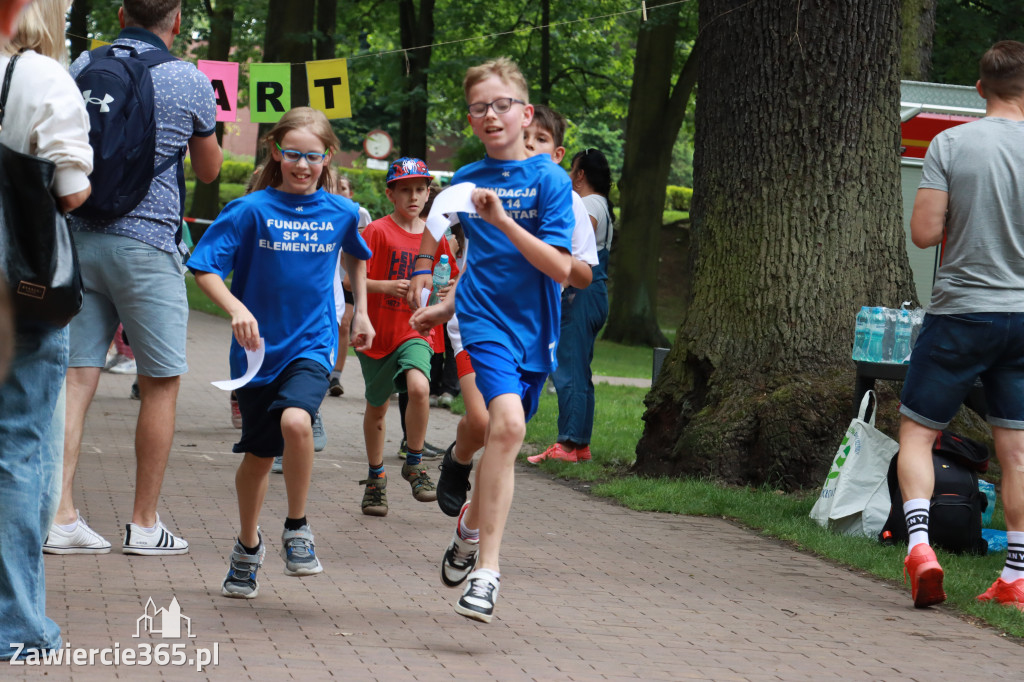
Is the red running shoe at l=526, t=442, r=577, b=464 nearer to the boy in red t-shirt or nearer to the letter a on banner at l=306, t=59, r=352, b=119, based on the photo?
the boy in red t-shirt

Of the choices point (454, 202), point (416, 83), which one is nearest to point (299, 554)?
point (454, 202)

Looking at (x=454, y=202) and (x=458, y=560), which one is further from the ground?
(x=454, y=202)

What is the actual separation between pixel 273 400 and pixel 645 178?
770 inches

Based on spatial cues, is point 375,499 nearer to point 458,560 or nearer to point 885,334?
point 458,560

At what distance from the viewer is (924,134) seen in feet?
55.9

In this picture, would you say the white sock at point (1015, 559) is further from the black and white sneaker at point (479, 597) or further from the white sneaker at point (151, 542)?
the white sneaker at point (151, 542)

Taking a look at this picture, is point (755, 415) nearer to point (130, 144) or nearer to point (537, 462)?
point (537, 462)

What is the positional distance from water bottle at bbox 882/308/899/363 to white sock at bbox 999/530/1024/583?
1.77 m

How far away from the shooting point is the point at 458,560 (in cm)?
471

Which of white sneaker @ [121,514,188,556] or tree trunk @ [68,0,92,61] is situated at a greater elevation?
tree trunk @ [68,0,92,61]

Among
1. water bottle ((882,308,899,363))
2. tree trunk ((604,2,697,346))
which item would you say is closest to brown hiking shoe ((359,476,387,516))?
water bottle ((882,308,899,363))

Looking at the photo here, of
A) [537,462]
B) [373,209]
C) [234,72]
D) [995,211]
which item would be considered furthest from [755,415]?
[373,209]

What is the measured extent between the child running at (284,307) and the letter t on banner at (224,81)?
10946 millimetres

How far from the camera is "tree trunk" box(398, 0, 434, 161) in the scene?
23703 millimetres
